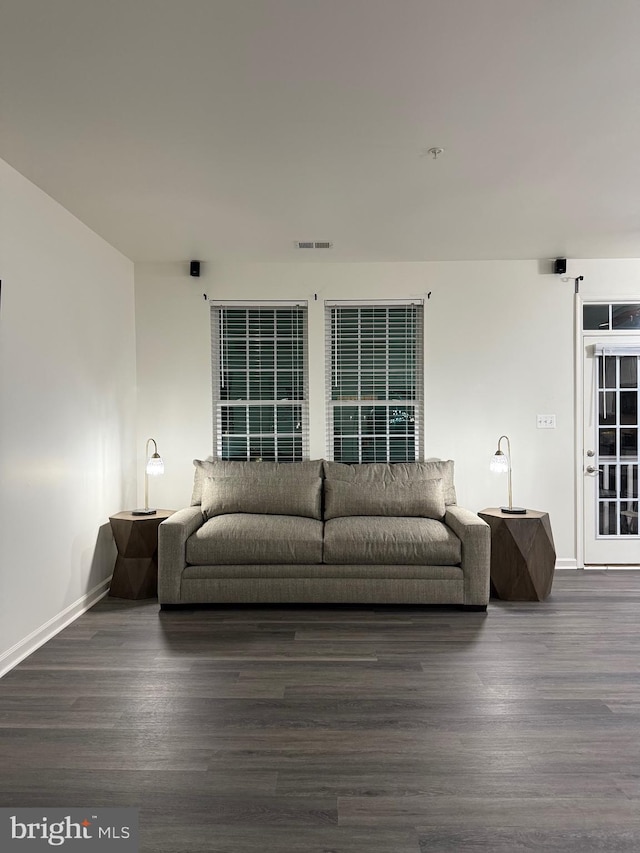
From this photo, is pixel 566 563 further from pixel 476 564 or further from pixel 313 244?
pixel 313 244

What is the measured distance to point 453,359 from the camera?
4.89 meters

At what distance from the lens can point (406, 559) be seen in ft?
12.6

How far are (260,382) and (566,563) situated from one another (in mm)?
3047

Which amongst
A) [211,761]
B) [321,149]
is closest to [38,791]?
[211,761]

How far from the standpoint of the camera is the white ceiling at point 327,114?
1.92 metres

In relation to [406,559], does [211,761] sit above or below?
below

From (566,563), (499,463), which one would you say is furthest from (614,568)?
(499,463)

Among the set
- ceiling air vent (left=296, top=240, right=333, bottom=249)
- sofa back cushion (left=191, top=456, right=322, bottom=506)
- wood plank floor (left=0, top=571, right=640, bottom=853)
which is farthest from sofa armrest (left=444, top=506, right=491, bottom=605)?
ceiling air vent (left=296, top=240, right=333, bottom=249)

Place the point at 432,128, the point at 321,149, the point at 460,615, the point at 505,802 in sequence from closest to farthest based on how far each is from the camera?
the point at 505,802 → the point at 432,128 → the point at 321,149 → the point at 460,615

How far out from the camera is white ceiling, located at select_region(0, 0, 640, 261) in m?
1.92

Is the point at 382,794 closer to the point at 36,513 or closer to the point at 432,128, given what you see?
the point at 36,513

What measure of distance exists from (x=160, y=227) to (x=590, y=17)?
292 centimetres

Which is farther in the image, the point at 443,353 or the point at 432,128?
the point at 443,353

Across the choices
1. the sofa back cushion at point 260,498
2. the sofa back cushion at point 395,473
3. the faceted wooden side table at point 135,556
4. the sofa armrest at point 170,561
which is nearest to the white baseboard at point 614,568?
the sofa back cushion at point 395,473
